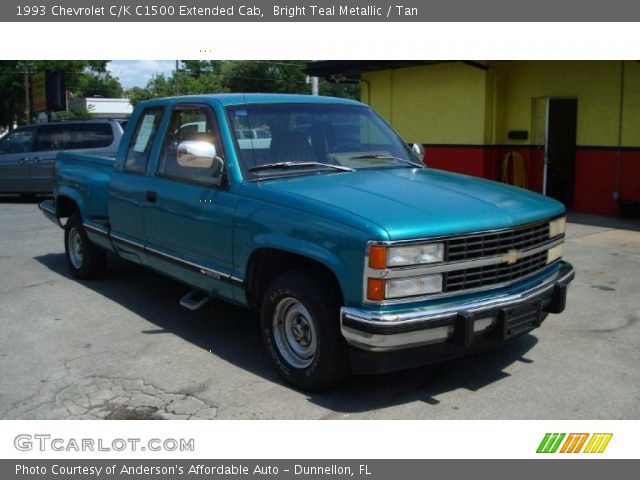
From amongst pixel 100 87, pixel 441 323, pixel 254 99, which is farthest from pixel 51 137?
pixel 100 87

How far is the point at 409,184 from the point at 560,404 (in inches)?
69.1

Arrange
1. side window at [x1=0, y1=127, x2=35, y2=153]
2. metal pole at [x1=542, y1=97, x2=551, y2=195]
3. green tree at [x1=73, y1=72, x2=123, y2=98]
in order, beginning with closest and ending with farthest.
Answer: metal pole at [x1=542, y1=97, x2=551, y2=195] → side window at [x1=0, y1=127, x2=35, y2=153] → green tree at [x1=73, y1=72, x2=123, y2=98]

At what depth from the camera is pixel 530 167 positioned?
13.7 meters

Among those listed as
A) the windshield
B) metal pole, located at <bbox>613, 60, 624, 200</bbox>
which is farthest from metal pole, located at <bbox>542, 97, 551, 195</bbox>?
the windshield

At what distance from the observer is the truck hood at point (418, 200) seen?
403cm

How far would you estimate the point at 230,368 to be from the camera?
4.98 metres

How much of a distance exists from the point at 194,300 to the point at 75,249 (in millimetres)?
2694

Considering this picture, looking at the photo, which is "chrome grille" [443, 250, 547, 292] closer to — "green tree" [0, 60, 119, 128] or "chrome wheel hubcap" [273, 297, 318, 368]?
"chrome wheel hubcap" [273, 297, 318, 368]

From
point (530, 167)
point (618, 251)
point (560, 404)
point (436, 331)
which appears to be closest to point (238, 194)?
point (436, 331)

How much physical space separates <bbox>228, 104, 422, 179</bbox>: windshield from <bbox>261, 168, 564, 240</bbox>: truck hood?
0.55 feet

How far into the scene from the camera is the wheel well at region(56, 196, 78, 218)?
25.8 feet

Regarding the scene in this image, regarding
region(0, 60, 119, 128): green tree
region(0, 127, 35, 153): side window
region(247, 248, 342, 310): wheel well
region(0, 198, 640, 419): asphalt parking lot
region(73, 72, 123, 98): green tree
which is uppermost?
region(73, 72, 123, 98): green tree

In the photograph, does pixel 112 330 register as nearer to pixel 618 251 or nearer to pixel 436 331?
pixel 436 331

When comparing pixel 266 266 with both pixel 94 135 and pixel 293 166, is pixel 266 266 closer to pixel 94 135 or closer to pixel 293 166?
pixel 293 166
